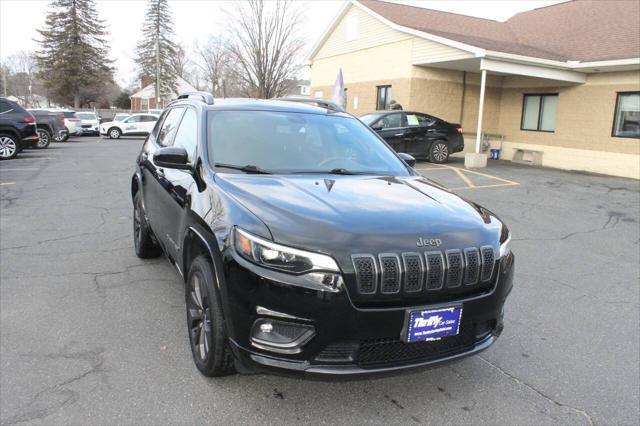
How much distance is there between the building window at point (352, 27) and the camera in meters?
21.2

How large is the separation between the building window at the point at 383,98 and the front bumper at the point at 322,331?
17607 mm

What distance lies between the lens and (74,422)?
8.73 ft

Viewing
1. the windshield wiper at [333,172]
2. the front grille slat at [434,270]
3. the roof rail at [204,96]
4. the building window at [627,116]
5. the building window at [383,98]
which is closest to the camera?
the front grille slat at [434,270]

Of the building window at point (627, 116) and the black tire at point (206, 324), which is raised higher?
the building window at point (627, 116)

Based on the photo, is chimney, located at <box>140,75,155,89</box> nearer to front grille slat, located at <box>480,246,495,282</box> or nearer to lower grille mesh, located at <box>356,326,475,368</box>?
front grille slat, located at <box>480,246,495,282</box>

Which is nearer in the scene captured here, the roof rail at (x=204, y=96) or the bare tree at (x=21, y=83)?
the roof rail at (x=204, y=96)

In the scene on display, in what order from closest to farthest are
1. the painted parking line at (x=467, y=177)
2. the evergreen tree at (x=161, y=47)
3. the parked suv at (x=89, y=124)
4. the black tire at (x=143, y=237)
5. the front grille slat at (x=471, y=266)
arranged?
the front grille slat at (x=471, y=266), the black tire at (x=143, y=237), the painted parking line at (x=467, y=177), the parked suv at (x=89, y=124), the evergreen tree at (x=161, y=47)

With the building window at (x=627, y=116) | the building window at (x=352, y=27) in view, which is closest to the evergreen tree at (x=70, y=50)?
the building window at (x=352, y=27)

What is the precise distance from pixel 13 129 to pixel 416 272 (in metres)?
16.2

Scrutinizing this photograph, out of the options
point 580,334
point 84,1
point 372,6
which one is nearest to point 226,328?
point 580,334

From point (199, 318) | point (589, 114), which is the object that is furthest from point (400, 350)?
point (589, 114)

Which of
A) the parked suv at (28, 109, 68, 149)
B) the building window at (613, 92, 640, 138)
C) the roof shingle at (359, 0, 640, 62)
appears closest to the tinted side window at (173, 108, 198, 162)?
the roof shingle at (359, 0, 640, 62)

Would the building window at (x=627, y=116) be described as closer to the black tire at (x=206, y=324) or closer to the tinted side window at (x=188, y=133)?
the tinted side window at (x=188, y=133)

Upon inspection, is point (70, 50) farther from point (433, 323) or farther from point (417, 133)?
point (433, 323)
